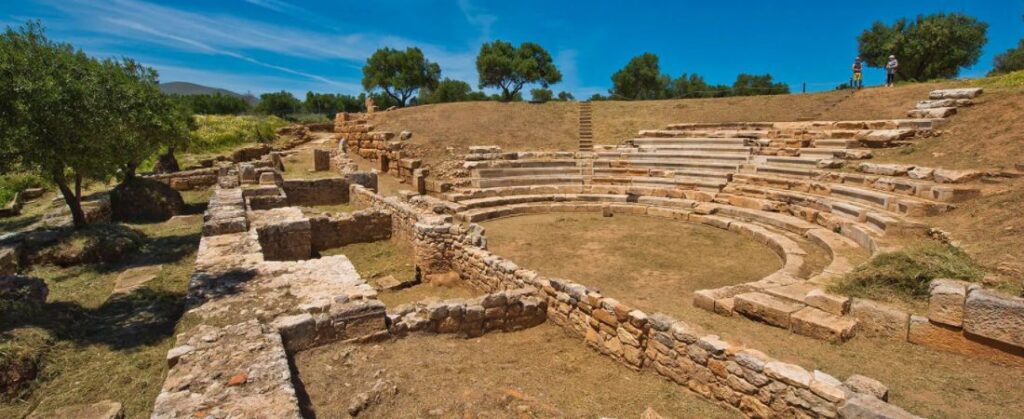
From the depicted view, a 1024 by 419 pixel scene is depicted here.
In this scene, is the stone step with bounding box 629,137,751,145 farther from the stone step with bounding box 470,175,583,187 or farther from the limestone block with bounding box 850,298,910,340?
the limestone block with bounding box 850,298,910,340

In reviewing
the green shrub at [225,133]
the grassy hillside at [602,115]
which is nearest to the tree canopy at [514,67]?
the grassy hillside at [602,115]

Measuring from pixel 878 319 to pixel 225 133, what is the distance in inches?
1317

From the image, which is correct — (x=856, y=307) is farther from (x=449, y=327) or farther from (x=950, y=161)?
(x=950, y=161)

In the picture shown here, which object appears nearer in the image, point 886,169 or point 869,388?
point 869,388

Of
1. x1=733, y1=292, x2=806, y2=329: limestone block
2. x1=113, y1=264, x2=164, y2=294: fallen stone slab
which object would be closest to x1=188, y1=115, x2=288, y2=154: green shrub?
x1=113, y1=264, x2=164, y2=294: fallen stone slab

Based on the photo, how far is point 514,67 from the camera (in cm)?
4075

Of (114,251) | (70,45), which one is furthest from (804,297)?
(70,45)

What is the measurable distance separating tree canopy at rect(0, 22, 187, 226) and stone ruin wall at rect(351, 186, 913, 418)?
7.49 metres

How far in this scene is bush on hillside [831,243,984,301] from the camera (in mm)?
6941

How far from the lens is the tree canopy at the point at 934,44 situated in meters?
29.7

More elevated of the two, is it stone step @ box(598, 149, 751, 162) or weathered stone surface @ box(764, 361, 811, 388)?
stone step @ box(598, 149, 751, 162)

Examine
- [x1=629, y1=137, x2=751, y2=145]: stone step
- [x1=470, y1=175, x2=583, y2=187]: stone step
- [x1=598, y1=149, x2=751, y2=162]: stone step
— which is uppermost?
[x1=629, y1=137, x2=751, y2=145]: stone step

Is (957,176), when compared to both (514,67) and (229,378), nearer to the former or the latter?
(229,378)

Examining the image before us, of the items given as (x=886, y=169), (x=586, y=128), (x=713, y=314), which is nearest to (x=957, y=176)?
(x=886, y=169)
